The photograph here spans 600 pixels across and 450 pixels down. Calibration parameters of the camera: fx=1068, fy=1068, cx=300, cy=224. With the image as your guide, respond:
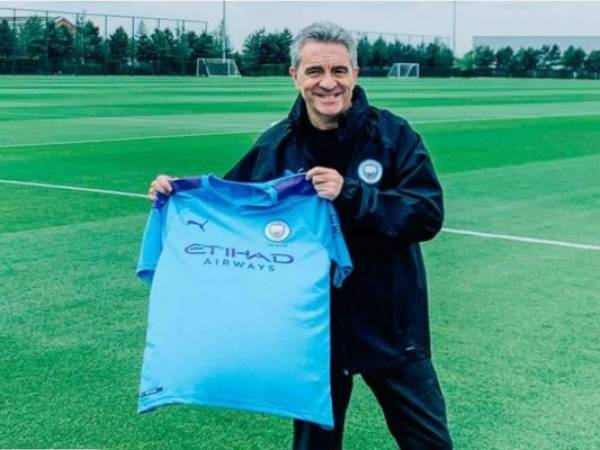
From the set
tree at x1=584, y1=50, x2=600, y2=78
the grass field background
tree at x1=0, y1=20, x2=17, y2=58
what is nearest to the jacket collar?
the grass field background

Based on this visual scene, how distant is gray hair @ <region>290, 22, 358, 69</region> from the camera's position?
317 centimetres

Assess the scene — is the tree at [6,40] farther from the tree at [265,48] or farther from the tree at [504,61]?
the tree at [504,61]

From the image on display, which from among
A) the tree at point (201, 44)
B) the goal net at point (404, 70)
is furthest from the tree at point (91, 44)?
the goal net at point (404, 70)

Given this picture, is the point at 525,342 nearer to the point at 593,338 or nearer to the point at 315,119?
the point at 593,338

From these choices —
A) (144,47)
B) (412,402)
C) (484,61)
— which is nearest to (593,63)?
(484,61)

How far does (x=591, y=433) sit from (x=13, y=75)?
64.0 m

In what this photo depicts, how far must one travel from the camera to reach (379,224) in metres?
3.09

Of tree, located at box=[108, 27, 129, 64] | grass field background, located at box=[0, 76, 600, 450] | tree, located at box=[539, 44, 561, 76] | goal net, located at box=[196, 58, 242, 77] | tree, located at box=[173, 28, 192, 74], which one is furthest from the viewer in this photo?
tree, located at box=[539, 44, 561, 76]

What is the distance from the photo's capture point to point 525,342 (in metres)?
5.62

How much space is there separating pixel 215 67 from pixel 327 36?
73415 mm

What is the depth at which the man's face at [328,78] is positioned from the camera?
316 cm

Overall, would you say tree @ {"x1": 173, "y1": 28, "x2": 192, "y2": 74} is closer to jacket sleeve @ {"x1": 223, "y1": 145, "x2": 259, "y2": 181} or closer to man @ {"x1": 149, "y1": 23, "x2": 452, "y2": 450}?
jacket sleeve @ {"x1": 223, "y1": 145, "x2": 259, "y2": 181}

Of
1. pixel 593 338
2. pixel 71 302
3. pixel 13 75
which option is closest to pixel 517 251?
pixel 593 338

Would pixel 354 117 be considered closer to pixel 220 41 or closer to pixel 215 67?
pixel 215 67
